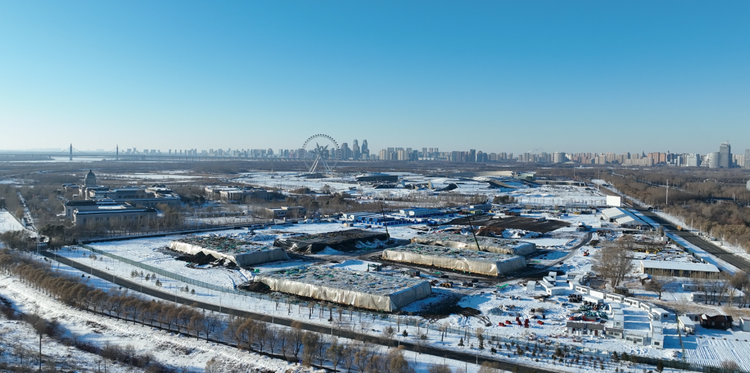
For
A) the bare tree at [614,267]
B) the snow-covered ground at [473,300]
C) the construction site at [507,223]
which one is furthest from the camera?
the construction site at [507,223]

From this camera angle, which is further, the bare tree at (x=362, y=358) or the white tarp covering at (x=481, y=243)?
the white tarp covering at (x=481, y=243)

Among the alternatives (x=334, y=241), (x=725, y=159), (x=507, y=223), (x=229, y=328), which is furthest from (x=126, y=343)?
(x=725, y=159)

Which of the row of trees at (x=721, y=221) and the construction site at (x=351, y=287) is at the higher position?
the row of trees at (x=721, y=221)

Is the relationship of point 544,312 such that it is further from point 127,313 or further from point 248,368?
point 127,313

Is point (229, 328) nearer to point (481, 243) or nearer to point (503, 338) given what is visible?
point (503, 338)

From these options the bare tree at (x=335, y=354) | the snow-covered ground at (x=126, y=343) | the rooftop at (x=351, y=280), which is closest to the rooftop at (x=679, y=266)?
the rooftop at (x=351, y=280)

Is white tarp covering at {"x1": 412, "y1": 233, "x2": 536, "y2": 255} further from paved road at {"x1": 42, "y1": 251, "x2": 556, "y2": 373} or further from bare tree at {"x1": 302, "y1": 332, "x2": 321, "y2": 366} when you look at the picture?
bare tree at {"x1": 302, "y1": 332, "x2": 321, "y2": 366}

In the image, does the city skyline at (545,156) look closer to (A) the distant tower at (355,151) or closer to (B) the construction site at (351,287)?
(A) the distant tower at (355,151)

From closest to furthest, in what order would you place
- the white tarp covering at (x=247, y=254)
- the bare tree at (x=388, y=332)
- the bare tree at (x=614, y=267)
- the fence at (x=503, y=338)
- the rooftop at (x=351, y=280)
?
the fence at (x=503, y=338) → the bare tree at (x=388, y=332) → the rooftop at (x=351, y=280) → the bare tree at (x=614, y=267) → the white tarp covering at (x=247, y=254)

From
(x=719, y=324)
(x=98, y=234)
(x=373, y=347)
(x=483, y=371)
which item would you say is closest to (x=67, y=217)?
(x=98, y=234)
